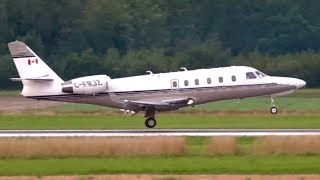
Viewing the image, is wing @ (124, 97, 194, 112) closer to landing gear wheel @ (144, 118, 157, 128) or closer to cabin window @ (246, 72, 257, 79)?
landing gear wheel @ (144, 118, 157, 128)

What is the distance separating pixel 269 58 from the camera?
10200 cm

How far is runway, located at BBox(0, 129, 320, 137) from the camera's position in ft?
152

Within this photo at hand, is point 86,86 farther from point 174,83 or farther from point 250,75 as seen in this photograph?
point 250,75

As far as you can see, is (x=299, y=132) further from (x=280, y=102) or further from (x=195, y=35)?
(x=195, y=35)

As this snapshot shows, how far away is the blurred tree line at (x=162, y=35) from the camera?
100562mm

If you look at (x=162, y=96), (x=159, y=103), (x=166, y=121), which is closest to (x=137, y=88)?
(x=162, y=96)

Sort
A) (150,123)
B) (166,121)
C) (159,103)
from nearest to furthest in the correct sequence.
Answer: (150,123)
(159,103)
(166,121)

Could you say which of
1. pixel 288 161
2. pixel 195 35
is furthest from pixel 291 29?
pixel 288 161

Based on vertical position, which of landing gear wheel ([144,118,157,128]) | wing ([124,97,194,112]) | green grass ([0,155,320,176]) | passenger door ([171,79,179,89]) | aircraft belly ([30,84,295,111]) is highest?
passenger door ([171,79,179,89])

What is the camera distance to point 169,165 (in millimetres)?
35312

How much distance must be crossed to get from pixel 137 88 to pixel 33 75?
16.0 feet

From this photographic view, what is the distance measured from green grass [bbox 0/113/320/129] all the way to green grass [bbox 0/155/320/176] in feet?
50.7

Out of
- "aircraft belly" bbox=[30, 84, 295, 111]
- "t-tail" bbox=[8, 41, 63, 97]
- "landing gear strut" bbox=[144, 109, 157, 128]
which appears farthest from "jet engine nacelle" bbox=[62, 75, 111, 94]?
"landing gear strut" bbox=[144, 109, 157, 128]

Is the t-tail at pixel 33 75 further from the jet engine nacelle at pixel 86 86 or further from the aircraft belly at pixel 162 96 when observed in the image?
the jet engine nacelle at pixel 86 86
